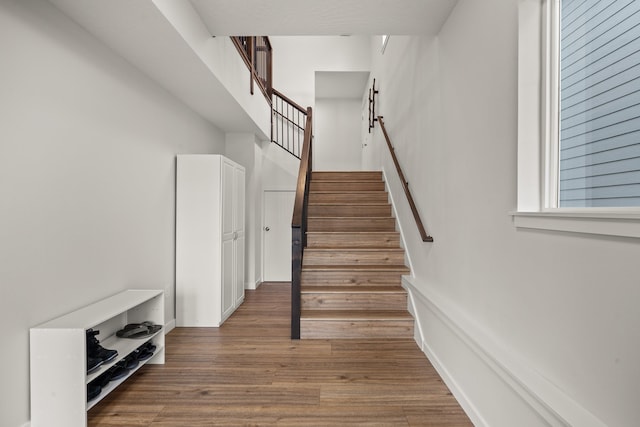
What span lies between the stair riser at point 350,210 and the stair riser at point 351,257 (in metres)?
0.84

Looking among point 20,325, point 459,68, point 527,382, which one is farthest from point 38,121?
point 527,382

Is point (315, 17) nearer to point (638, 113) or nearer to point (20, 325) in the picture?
point (638, 113)

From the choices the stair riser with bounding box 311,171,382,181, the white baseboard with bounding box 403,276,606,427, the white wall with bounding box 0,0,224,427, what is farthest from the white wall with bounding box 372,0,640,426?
the white wall with bounding box 0,0,224,427

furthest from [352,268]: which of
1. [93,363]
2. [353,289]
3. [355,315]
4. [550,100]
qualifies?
[550,100]

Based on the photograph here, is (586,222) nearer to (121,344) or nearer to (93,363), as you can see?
(93,363)

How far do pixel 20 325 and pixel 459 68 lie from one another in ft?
9.30

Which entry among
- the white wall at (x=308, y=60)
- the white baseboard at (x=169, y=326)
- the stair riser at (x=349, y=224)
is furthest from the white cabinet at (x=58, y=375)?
the white wall at (x=308, y=60)

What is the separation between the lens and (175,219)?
3441 millimetres

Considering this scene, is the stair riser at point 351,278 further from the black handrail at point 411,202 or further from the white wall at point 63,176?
the white wall at point 63,176

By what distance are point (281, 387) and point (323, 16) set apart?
2.53 meters

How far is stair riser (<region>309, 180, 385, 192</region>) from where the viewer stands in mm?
5012

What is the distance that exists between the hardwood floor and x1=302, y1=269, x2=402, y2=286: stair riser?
0.62 metres

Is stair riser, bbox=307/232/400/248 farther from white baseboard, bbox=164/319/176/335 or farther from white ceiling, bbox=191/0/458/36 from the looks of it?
white ceiling, bbox=191/0/458/36

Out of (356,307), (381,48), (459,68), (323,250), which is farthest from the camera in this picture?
(381,48)
